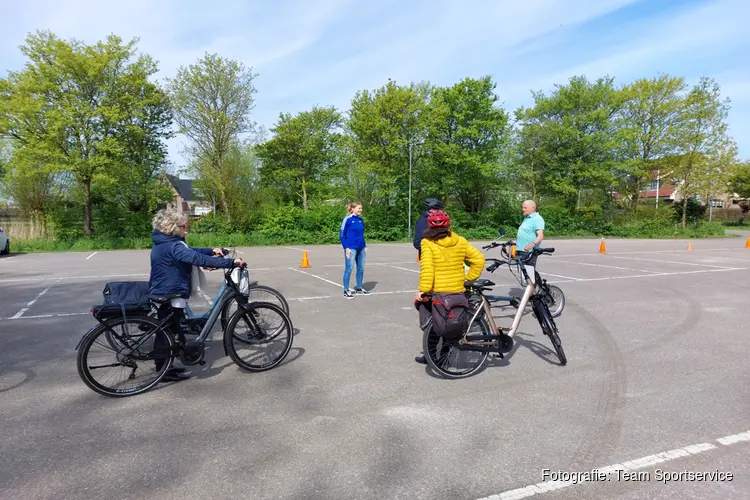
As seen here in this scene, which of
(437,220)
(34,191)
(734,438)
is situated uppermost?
(34,191)

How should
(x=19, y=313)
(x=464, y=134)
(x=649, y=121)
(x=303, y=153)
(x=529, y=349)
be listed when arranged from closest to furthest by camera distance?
1. (x=529, y=349)
2. (x=19, y=313)
3. (x=464, y=134)
4. (x=303, y=153)
5. (x=649, y=121)

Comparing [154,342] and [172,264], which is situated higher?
[172,264]

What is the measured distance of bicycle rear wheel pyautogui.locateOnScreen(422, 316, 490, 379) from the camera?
417 centimetres

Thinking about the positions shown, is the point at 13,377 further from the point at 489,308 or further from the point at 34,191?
the point at 34,191

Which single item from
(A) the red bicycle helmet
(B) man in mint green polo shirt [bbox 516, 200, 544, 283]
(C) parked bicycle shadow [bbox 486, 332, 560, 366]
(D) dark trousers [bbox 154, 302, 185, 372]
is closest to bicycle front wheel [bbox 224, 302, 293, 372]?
(D) dark trousers [bbox 154, 302, 185, 372]

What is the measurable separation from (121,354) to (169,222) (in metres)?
1.24

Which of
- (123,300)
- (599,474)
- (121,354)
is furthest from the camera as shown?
(121,354)

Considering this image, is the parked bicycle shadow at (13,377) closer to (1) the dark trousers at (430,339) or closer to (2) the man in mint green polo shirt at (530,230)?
(1) the dark trousers at (430,339)

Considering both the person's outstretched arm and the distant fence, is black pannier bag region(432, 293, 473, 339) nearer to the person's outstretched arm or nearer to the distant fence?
the person's outstretched arm

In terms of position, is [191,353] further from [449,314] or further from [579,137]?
[579,137]

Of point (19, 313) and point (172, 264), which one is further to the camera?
point (19, 313)

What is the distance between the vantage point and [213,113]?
2714 cm

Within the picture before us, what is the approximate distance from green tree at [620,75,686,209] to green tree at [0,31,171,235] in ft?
110

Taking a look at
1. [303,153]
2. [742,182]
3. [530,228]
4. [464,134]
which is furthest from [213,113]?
[742,182]
